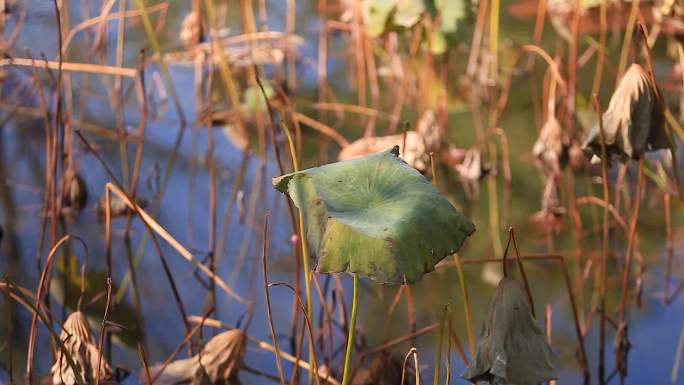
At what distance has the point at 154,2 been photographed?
2361mm

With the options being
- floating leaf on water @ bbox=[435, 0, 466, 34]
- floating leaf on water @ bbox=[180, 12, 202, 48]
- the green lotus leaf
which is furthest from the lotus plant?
floating leaf on water @ bbox=[180, 12, 202, 48]

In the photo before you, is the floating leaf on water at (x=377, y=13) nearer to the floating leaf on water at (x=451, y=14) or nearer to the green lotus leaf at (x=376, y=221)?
the floating leaf on water at (x=451, y=14)

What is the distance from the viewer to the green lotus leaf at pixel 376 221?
64cm

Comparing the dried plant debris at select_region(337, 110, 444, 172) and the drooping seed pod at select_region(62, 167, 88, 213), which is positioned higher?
the dried plant debris at select_region(337, 110, 444, 172)

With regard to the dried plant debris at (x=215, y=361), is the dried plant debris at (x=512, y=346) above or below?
above

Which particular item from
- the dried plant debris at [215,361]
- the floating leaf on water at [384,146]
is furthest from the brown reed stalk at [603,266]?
the floating leaf on water at [384,146]

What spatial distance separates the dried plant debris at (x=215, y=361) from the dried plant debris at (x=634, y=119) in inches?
16.4

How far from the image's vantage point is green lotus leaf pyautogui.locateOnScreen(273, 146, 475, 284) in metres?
0.64

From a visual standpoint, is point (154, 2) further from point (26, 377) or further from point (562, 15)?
point (26, 377)

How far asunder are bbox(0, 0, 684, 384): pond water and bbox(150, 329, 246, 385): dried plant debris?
48mm

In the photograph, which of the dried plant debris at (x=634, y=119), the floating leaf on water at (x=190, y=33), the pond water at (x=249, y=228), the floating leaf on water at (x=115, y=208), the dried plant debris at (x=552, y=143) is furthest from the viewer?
the floating leaf on water at (x=190, y=33)

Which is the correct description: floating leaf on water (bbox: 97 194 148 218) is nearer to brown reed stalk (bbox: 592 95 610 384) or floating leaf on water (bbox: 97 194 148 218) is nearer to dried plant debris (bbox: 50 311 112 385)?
dried plant debris (bbox: 50 311 112 385)

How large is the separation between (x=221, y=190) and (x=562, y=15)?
114cm

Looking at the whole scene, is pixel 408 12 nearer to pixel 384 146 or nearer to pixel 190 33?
pixel 384 146
